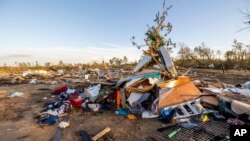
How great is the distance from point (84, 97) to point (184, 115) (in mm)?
3496

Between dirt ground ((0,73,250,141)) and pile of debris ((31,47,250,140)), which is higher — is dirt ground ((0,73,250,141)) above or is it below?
below

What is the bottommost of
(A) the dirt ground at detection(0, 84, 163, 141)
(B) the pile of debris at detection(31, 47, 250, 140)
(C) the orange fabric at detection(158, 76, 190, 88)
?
(A) the dirt ground at detection(0, 84, 163, 141)

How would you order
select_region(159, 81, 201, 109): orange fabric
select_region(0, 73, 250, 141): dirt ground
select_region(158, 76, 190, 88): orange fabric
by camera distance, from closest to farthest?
select_region(0, 73, 250, 141): dirt ground → select_region(159, 81, 201, 109): orange fabric → select_region(158, 76, 190, 88): orange fabric

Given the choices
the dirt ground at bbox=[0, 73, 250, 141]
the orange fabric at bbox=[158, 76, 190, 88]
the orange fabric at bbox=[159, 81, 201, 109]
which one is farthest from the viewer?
the orange fabric at bbox=[158, 76, 190, 88]

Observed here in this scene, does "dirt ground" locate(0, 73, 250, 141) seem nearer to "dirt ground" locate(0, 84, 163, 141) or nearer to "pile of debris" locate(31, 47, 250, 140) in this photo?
"dirt ground" locate(0, 84, 163, 141)

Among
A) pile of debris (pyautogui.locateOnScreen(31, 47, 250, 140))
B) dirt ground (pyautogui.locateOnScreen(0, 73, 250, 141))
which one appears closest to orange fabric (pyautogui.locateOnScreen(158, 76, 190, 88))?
pile of debris (pyautogui.locateOnScreen(31, 47, 250, 140))

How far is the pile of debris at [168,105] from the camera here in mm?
4699

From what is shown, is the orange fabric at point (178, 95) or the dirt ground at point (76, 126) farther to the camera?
the orange fabric at point (178, 95)

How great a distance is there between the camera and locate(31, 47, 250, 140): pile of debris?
4699mm

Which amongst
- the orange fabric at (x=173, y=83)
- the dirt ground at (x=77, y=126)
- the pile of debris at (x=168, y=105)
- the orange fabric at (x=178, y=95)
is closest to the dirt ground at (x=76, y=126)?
the dirt ground at (x=77, y=126)

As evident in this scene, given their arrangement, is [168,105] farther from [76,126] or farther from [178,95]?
[76,126]

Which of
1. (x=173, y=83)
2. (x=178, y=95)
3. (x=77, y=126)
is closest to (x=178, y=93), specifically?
(x=178, y=95)

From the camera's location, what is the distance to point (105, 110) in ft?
21.2

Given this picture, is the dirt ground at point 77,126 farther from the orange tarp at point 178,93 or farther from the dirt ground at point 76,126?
the orange tarp at point 178,93
